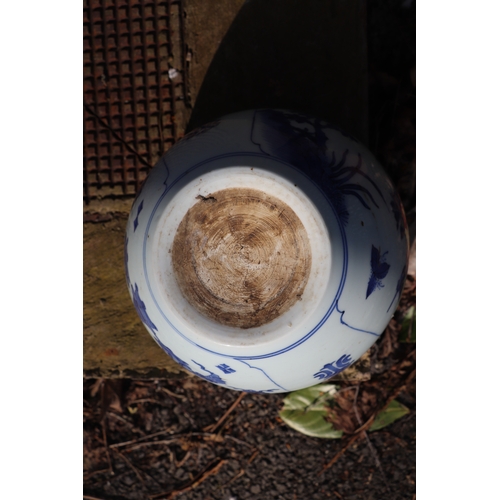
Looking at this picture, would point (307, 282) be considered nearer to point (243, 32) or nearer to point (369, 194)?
point (369, 194)

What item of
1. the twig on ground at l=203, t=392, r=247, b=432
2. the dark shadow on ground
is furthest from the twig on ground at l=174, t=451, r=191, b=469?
the dark shadow on ground

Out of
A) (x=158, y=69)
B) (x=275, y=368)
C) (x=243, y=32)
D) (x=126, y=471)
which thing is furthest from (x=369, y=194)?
(x=126, y=471)

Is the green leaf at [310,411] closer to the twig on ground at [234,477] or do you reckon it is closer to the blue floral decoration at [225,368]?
the twig on ground at [234,477]

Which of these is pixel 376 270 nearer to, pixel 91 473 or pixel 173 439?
pixel 173 439

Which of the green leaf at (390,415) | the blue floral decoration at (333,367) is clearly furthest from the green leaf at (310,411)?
the blue floral decoration at (333,367)

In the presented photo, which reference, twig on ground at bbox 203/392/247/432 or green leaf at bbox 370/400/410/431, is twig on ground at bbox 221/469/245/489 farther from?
green leaf at bbox 370/400/410/431

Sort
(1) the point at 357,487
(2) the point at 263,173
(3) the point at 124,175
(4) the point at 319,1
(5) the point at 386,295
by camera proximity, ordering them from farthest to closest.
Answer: (1) the point at 357,487 → (3) the point at 124,175 → (4) the point at 319,1 → (5) the point at 386,295 → (2) the point at 263,173

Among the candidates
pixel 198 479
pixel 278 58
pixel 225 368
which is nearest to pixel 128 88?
pixel 278 58
